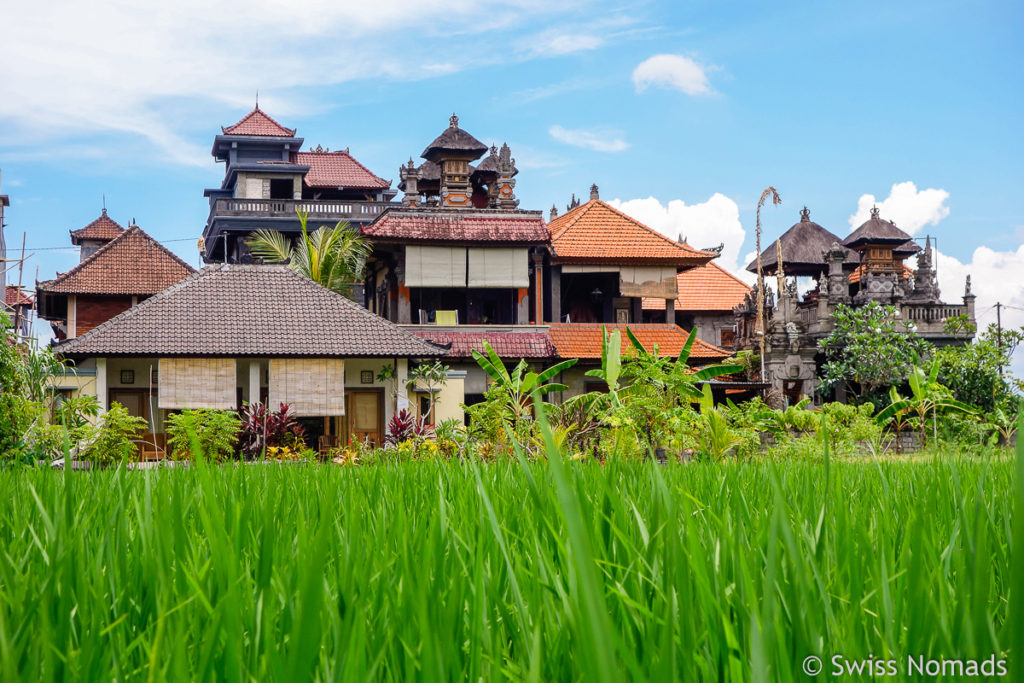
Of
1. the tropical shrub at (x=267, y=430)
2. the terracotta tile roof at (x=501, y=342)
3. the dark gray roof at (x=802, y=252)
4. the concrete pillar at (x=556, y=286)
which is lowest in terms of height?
the tropical shrub at (x=267, y=430)

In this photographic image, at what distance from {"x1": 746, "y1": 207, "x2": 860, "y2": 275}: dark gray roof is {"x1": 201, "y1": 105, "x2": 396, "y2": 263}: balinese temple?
16435 millimetres

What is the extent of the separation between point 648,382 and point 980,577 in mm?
12318

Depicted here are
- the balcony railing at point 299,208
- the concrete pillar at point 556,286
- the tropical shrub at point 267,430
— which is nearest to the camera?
the tropical shrub at point 267,430

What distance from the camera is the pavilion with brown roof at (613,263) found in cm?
2531

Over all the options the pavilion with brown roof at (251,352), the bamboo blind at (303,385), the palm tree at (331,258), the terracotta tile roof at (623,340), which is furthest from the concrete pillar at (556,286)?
the bamboo blind at (303,385)

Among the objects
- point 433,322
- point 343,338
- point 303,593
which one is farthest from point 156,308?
point 303,593

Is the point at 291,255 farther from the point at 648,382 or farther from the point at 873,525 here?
the point at 873,525

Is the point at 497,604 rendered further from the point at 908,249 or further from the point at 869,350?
the point at 908,249

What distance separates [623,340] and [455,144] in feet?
26.3

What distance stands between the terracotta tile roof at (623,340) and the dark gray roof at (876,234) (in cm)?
1146

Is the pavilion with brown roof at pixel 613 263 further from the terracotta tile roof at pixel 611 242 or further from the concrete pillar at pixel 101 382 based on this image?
the concrete pillar at pixel 101 382

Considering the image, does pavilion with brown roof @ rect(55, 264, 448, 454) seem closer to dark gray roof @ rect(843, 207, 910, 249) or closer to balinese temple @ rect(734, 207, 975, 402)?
balinese temple @ rect(734, 207, 975, 402)

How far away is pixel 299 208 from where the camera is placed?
30000 mm

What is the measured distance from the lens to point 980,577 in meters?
0.62
